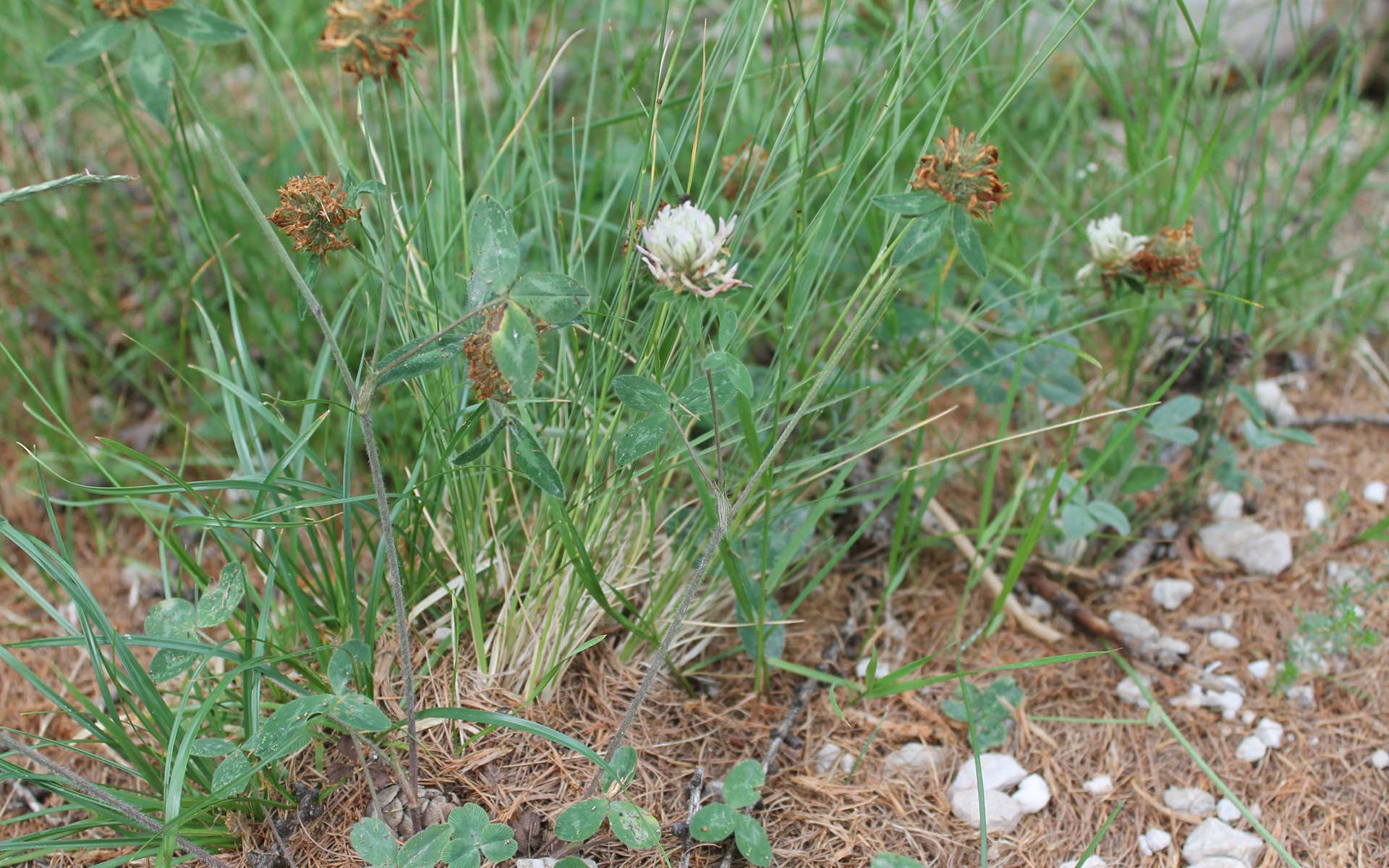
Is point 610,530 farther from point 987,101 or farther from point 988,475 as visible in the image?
point 987,101

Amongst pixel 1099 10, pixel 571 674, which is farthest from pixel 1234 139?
pixel 571 674

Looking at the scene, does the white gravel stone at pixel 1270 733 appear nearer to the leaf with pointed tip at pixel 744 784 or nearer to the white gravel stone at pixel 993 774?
the white gravel stone at pixel 993 774

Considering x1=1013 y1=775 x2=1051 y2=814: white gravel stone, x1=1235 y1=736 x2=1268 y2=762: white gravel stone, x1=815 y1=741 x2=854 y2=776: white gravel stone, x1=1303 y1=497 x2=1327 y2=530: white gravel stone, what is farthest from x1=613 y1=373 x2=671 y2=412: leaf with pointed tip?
x1=1303 y1=497 x2=1327 y2=530: white gravel stone

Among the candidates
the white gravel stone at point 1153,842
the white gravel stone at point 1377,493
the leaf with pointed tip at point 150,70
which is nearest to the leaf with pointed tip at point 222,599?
the leaf with pointed tip at point 150,70

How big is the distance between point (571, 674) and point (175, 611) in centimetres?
51

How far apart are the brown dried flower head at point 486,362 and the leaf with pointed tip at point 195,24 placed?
312 millimetres

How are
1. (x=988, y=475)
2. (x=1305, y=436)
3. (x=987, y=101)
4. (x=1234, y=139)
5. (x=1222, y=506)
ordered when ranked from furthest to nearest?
(x=1234, y=139) → (x=987, y=101) → (x=1222, y=506) → (x=1305, y=436) → (x=988, y=475)

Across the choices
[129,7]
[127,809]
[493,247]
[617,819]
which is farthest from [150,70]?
[617,819]

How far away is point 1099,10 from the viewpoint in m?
2.47

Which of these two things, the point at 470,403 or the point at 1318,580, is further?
the point at 1318,580

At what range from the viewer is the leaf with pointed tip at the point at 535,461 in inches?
38.2

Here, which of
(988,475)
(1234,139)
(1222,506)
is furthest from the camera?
(1234,139)

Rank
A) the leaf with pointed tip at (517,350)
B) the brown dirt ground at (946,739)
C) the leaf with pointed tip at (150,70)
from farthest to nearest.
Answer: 1. the brown dirt ground at (946,739)
2. the leaf with pointed tip at (517,350)
3. the leaf with pointed tip at (150,70)

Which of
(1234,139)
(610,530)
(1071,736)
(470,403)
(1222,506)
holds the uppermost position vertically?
(1234,139)
